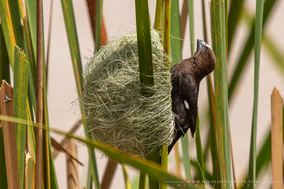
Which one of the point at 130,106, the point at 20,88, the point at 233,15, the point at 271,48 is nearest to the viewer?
the point at 20,88

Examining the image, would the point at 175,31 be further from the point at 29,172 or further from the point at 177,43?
the point at 29,172

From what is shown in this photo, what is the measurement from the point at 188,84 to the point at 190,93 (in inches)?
0.8

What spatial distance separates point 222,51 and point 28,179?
421mm

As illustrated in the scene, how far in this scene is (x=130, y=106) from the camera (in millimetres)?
517

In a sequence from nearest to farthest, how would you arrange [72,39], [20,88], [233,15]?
[20,88], [72,39], [233,15]

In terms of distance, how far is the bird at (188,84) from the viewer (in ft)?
1.93

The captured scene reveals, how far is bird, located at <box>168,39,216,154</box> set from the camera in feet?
1.93

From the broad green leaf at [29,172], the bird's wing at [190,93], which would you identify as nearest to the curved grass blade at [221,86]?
the bird's wing at [190,93]

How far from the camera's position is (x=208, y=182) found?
836mm

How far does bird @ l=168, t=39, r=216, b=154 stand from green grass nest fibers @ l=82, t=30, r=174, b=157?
0.18 ft

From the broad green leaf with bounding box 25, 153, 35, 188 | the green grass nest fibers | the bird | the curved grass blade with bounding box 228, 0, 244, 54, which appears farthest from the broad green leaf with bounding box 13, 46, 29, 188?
the curved grass blade with bounding box 228, 0, 244, 54

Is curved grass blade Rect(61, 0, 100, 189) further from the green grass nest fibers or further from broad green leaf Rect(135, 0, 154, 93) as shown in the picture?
broad green leaf Rect(135, 0, 154, 93)

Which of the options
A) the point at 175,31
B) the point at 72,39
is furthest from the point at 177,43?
the point at 72,39

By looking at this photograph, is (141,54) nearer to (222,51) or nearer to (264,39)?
(222,51)
